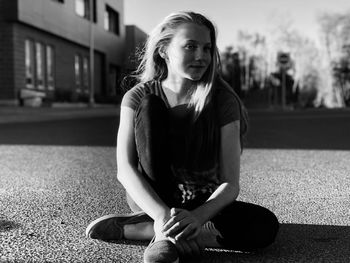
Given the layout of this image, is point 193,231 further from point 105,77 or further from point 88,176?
point 105,77

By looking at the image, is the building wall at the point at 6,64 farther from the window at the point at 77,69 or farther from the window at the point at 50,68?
the window at the point at 77,69

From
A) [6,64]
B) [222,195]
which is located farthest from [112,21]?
[222,195]

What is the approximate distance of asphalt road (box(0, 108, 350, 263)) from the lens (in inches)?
89.1

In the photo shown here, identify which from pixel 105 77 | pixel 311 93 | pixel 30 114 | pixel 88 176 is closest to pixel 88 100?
pixel 105 77

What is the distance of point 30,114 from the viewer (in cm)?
1611

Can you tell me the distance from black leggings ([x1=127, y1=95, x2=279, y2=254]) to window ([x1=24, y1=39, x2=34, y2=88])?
832 inches

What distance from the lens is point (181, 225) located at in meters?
2.04

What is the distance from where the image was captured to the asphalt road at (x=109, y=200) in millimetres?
2264

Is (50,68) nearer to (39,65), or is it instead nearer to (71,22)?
(39,65)

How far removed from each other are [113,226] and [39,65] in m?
22.5

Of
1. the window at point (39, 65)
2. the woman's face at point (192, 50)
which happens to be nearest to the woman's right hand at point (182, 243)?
the woman's face at point (192, 50)

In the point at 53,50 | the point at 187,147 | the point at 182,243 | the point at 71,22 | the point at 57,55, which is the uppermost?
the point at 71,22

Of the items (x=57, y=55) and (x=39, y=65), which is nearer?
(x=39, y=65)

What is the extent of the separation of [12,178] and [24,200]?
3.60 ft
